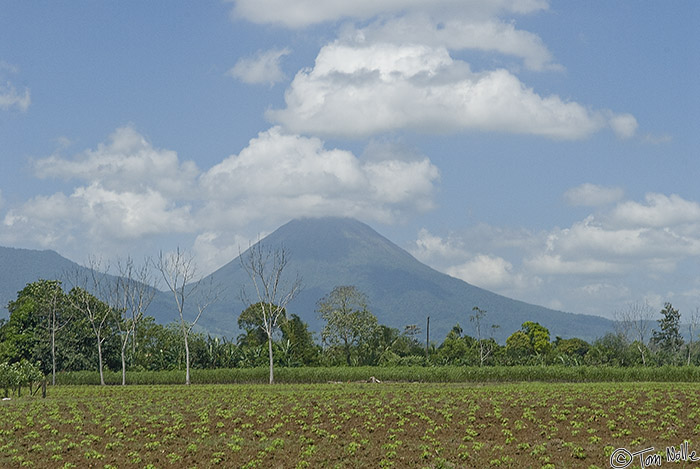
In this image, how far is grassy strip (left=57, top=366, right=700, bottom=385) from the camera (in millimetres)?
56500

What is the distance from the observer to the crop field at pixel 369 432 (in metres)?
23.9

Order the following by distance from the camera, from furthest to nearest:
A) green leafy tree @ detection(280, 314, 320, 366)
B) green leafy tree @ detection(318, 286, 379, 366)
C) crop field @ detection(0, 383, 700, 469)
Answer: green leafy tree @ detection(318, 286, 379, 366) → green leafy tree @ detection(280, 314, 320, 366) → crop field @ detection(0, 383, 700, 469)

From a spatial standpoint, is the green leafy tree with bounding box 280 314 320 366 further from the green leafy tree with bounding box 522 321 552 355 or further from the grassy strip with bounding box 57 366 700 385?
the green leafy tree with bounding box 522 321 552 355

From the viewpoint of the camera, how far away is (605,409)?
31.9 metres

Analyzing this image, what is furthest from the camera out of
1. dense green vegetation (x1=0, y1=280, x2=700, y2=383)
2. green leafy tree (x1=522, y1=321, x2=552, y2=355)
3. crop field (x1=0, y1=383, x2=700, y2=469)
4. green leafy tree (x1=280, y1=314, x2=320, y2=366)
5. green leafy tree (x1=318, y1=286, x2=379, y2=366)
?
green leafy tree (x1=522, y1=321, x2=552, y2=355)

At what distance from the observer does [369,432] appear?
91.6ft

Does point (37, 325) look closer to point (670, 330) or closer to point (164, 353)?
point (164, 353)

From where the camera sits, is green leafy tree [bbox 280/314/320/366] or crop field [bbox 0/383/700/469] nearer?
crop field [bbox 0/383/700/469]

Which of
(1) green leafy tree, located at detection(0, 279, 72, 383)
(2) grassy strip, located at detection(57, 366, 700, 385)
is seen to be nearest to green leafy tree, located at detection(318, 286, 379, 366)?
(2) grassy strip, located at detection(57, 366, 700, 385)

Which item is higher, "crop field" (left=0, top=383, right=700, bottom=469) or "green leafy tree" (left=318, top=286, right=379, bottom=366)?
"green leafy tree" (left=318, top=286, right=379, bottom=366)

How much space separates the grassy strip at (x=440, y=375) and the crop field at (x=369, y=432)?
19466mm

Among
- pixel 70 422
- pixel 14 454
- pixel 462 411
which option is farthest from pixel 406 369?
pixel 14 454

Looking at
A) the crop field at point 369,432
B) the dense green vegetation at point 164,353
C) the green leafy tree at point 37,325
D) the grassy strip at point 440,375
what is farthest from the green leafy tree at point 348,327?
the crop field at point 369,432

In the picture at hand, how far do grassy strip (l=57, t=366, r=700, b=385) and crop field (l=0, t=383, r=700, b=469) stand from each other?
19.5 metres
